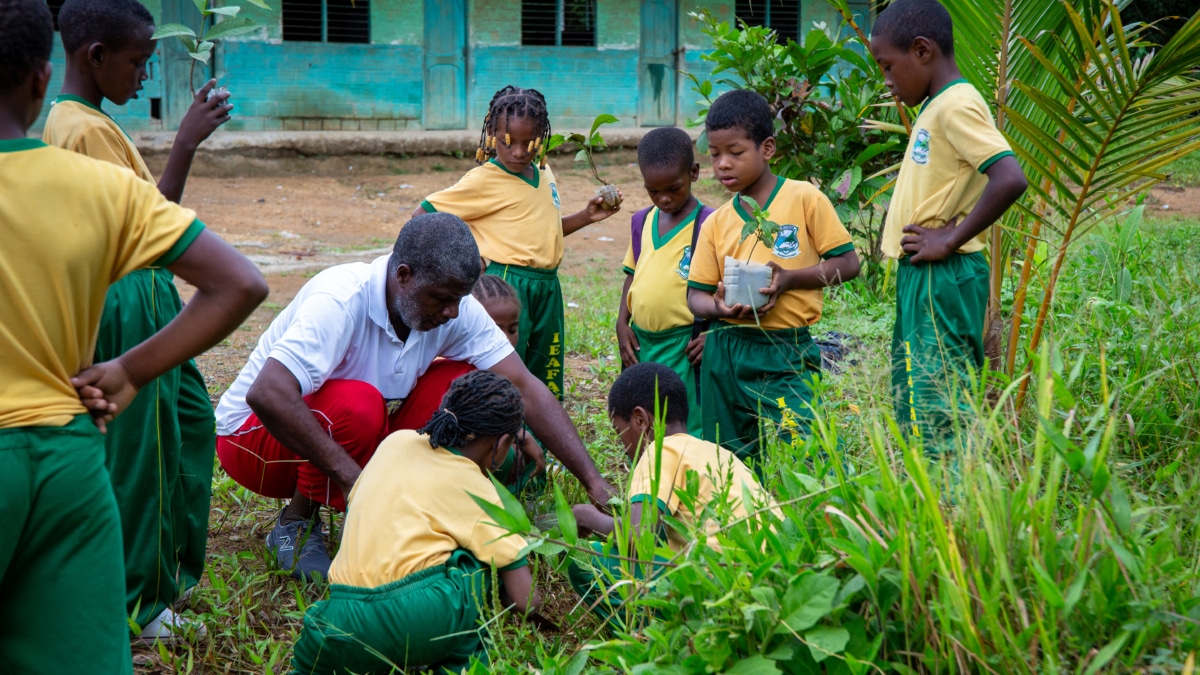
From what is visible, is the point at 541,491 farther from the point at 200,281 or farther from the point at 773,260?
the point at 200,281

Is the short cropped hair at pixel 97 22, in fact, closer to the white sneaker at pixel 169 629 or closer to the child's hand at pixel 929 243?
the white sneaker at pixel 169 629

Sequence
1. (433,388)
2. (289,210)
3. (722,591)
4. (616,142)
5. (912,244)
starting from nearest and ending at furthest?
(722,591)
(912,244)
(433,388)
(289,210)
(616,142)

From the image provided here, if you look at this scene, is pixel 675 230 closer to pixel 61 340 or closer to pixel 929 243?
pixel 929 243

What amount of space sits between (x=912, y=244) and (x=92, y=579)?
2.42 metres

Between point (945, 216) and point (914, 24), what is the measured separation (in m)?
0.61

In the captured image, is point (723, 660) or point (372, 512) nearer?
point (723, 660)

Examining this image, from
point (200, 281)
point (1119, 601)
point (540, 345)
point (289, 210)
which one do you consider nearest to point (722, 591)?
point (1119, 601)

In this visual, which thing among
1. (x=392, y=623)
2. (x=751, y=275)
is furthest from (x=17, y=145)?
(x=751, y=275)

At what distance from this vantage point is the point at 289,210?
1223cm

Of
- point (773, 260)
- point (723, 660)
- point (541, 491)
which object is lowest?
point (541, 491)

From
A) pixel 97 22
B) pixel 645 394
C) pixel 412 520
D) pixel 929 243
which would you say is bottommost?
pixel 412 520

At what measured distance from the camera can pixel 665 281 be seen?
407cm

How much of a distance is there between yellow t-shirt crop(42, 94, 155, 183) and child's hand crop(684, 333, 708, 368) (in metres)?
2.07

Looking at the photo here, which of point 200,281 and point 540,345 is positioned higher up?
→ point 200,281
